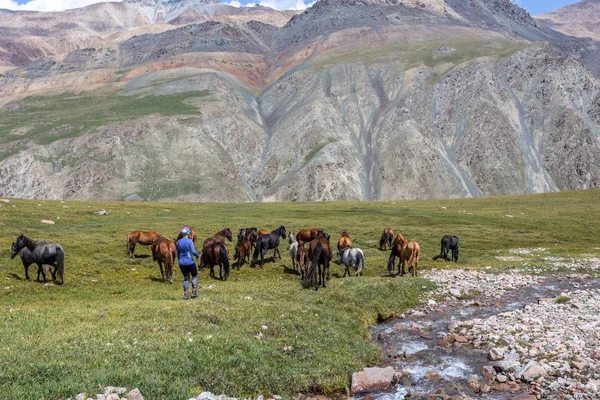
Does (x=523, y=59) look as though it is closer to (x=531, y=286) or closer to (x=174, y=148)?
(x=174, y=148)

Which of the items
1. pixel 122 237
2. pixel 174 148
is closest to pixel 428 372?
pixel 122 237

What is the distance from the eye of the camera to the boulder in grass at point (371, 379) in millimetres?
12320

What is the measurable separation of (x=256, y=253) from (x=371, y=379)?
20544 mm

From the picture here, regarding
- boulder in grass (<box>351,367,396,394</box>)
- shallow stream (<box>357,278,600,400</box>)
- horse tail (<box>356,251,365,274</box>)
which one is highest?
horse tail (<box>356,251,365,274</box>)

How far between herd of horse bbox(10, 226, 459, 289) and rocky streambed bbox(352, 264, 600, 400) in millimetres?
5737

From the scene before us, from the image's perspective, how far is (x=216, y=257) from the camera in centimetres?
2709

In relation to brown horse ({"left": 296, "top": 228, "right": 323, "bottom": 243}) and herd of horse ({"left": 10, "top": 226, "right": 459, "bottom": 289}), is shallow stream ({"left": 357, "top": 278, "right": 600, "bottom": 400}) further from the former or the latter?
brown horse ({"left": 296, "top": 228, "right": 323, "bottom": 243})

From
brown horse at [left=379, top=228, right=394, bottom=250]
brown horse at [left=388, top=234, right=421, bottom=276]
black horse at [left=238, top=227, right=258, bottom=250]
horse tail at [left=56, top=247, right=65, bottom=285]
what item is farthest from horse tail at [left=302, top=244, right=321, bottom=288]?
brown horse at [left=379, top=228, right=394, bottom=250]

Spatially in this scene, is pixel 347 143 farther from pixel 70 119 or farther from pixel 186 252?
pixel 186 252

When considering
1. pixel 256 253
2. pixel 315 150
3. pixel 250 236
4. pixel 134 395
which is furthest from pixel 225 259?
pixel 315 150

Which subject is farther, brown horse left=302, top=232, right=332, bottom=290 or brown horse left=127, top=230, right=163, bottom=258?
brown horse left=127, top=230, right=163, bottom=258

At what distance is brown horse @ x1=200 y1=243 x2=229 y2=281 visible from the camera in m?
26.5

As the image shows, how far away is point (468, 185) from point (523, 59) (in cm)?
8569

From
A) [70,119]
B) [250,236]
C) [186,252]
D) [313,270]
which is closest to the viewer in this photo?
[186,252]
